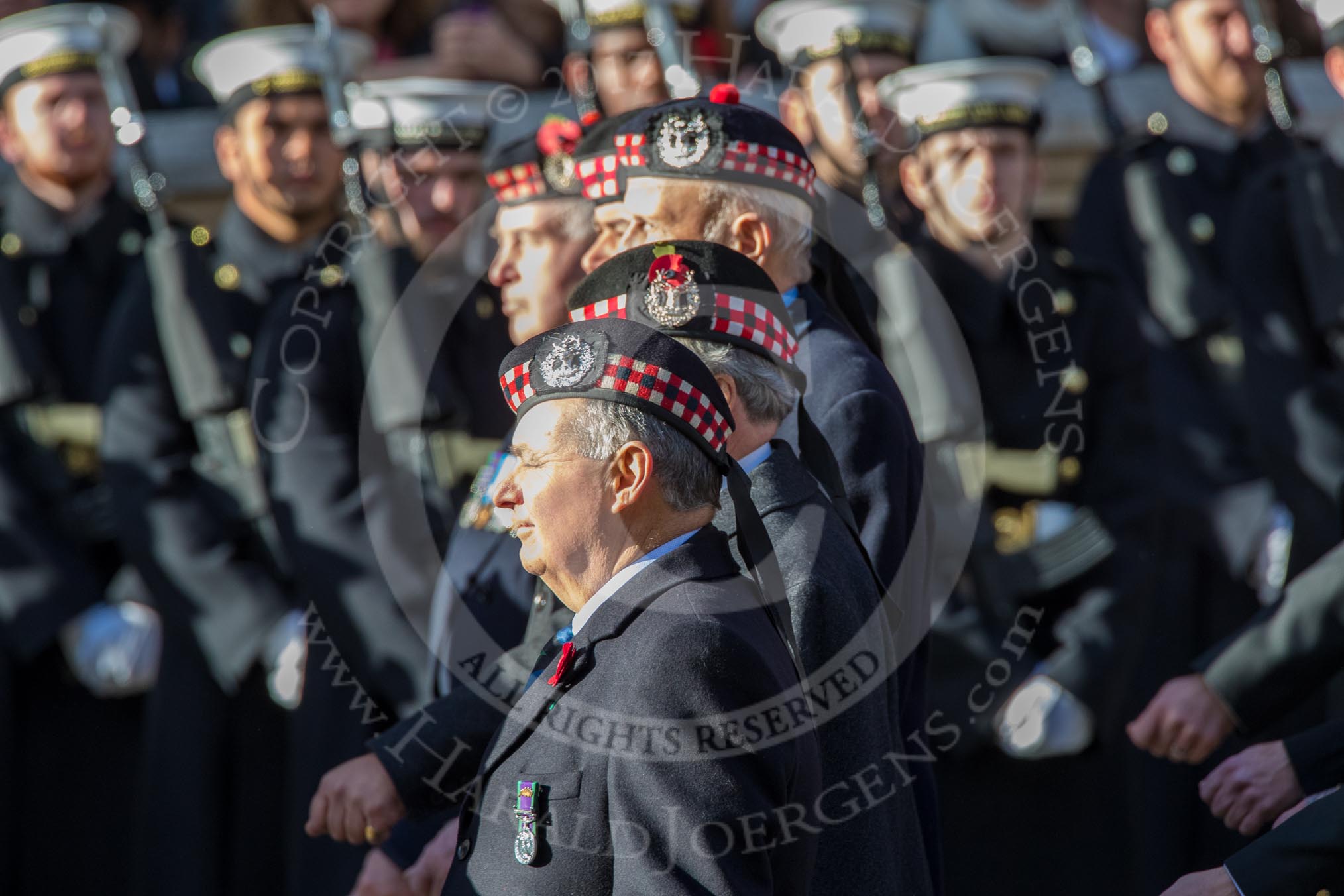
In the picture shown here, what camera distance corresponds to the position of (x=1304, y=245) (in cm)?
528

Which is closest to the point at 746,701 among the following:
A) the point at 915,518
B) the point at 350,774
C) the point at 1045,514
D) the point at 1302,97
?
the point at 915,518

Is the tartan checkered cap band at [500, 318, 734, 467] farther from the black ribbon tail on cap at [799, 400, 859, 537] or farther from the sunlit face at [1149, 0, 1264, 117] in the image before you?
the sunlit face at [1149, 0, 1264, 117]

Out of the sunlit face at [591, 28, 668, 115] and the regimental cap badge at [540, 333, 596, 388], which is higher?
the sunlit face at [591, 28, 668, 115]

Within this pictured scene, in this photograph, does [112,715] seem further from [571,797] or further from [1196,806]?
[571,797]

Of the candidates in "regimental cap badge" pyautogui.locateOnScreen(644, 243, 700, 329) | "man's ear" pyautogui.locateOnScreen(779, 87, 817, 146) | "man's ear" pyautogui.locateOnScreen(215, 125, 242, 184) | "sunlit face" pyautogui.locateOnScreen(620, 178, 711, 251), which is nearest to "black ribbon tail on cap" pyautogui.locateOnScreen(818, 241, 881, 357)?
"sunlit face" pyautogui.locateOnScreen(620, 178, 711, 251)

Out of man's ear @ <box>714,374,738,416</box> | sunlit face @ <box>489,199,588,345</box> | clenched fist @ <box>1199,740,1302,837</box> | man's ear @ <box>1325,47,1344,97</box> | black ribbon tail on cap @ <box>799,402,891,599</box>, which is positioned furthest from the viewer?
man's ear @ <box>1325,47,1344,97</box>

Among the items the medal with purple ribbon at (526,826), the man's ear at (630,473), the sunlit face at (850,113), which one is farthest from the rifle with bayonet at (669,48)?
the medal with purple ribbon at (526,826)

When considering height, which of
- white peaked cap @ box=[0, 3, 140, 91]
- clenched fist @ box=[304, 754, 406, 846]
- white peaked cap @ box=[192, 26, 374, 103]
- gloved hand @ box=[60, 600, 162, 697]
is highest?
white peaked cap @ box=[0, 3, 140, 91]

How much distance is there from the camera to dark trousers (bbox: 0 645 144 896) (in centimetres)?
554

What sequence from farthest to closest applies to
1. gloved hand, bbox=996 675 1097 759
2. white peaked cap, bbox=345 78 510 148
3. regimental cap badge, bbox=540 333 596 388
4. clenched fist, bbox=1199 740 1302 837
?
white peaked cap, bbox=345 78 510 148 → gloved hand, bbox=996 675 1097 759 → clenched fist, bbox=1199 740 1302 837 → regimental cap badge, bbox=540 333 596 388

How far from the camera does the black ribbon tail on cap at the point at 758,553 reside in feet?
8.51

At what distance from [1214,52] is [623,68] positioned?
189 centimetres

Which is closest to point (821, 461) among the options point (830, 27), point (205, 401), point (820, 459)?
point (820, 459)

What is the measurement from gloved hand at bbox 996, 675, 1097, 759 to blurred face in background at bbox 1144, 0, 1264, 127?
2325 millimetres
